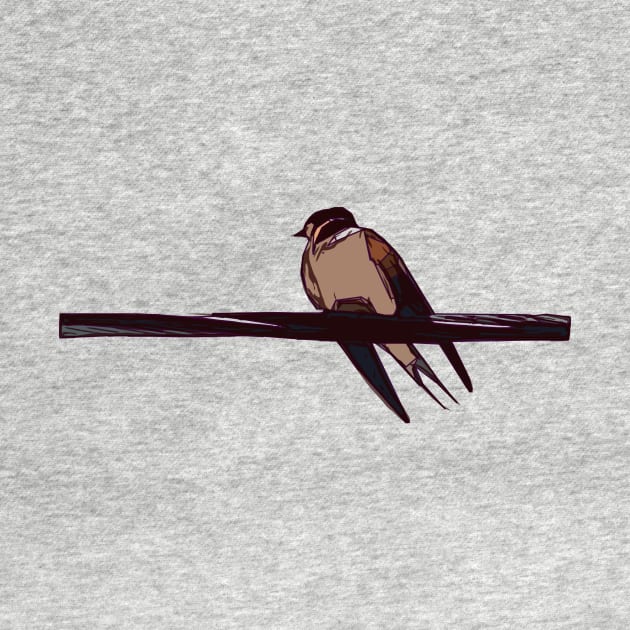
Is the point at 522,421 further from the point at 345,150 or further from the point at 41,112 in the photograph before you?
the point at 41,112

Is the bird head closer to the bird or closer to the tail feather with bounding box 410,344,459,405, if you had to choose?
the bird

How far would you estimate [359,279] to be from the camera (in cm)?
75

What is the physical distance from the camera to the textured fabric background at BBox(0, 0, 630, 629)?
3.05 feet

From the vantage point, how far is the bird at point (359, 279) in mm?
751

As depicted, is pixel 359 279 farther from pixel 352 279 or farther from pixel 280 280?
pixel 280 280

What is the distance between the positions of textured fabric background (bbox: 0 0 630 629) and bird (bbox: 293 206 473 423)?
0.41 ft

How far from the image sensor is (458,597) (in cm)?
98

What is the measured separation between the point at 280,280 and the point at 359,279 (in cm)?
18

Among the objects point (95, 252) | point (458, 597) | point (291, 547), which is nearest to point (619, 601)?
point (458, 597)

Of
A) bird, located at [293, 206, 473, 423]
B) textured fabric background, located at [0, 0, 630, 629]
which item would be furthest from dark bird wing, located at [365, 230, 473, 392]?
textured fabric background, located at [0, 0, 630, 629]

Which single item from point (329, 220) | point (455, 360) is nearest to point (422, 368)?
point (455, 360)

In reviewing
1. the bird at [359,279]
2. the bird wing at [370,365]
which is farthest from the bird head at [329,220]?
the bird wing at [370,365]

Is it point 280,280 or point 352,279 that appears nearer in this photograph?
point 352,279

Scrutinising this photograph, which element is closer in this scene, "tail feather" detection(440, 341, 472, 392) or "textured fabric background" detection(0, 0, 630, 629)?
"tail feather" detection(440, 341, 472, 392)
